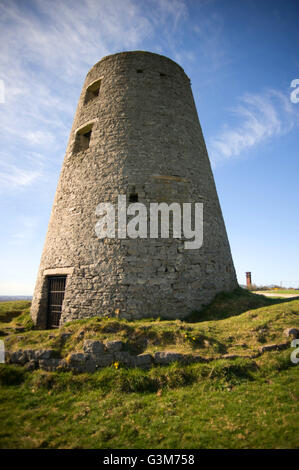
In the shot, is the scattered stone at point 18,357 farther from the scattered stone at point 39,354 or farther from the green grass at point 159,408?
the green grass at point 159,408

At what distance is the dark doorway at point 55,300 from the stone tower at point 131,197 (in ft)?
0.12

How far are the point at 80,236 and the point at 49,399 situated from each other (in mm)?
5345

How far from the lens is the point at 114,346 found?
17.9 ft

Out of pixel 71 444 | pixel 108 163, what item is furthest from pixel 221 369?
pixel 108 163

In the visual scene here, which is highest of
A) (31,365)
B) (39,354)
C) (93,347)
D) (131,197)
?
(131,197)

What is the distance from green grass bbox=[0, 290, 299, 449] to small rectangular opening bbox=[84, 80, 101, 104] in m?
10.4

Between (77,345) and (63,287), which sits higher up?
(63,287)

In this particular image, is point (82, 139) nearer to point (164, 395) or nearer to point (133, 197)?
point (133, 197)

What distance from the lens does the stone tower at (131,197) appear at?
795 cm

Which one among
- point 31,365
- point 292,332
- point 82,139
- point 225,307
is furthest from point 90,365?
point 82,139

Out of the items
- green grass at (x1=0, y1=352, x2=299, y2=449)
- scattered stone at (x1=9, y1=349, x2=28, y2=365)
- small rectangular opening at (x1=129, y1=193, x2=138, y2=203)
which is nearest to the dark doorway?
scattered stone at (x1=9, y1=349, x2=28, y2=365)

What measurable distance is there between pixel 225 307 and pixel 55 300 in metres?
6.26

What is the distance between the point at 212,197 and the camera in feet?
34.4

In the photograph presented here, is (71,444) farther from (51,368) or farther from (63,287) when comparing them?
(63,287)
